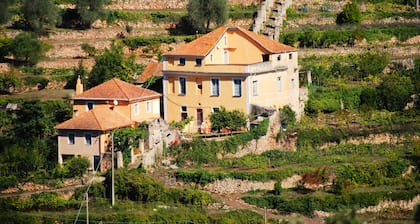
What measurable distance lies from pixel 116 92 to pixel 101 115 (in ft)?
8.11

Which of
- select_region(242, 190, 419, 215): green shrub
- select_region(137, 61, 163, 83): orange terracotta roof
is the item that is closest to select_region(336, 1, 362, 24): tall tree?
select_region(137, 61, 163, 83): orange terracotta roof

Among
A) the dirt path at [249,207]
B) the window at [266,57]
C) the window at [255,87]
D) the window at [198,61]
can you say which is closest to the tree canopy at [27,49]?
the window at [198,61]

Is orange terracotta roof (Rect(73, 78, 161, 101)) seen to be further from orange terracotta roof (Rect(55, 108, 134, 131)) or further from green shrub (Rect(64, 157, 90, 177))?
green shrub (Rect(64, 157, 90, 177))

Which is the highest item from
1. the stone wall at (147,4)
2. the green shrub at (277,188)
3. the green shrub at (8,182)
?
the stone wall at (147,4)

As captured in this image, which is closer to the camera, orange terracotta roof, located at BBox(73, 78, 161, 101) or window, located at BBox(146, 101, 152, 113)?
orange terracotta roof, located at BBox(73, 78, 161, 101)

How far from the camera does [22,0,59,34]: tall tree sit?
245ft

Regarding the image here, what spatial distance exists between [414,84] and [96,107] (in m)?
16.3

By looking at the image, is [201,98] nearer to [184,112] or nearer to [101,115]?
[184,112]

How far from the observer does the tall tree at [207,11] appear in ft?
248

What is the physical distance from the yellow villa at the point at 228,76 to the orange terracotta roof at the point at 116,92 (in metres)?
1.49

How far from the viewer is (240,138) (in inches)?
2375

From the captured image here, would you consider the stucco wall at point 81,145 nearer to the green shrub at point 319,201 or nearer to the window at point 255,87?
the green shrub at point 319,201

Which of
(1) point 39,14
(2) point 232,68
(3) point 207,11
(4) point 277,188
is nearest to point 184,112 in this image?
(2) point 232,68

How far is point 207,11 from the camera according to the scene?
75.6 meters
